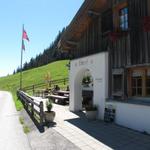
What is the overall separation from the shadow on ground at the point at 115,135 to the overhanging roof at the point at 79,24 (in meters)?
5.11

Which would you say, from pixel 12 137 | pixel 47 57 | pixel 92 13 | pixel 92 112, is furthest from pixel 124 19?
pixel 47 57

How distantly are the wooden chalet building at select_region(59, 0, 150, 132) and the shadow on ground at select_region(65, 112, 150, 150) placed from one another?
0.51 m

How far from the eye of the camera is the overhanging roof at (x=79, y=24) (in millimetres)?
12812

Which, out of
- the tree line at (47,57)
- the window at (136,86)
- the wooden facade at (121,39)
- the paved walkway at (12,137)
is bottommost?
the paved walkway at (12,137)

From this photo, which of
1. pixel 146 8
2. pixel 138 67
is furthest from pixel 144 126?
pixel 146 8

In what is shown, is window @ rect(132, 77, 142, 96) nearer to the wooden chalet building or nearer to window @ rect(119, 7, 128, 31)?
the wooden chalet building

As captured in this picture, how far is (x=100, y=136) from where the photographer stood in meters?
9.38

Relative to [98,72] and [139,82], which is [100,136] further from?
[98,72]

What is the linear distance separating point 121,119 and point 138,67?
224 cm

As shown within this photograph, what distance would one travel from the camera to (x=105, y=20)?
42.6 feet

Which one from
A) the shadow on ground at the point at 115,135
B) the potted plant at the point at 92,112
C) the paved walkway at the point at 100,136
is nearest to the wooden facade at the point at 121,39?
the potted plant at the point at 92,112

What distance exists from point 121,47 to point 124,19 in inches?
47.3

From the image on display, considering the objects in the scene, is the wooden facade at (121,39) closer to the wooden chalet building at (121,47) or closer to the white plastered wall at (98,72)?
the wooden chalet building at (121,47)

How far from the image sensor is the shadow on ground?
26.4 ft
